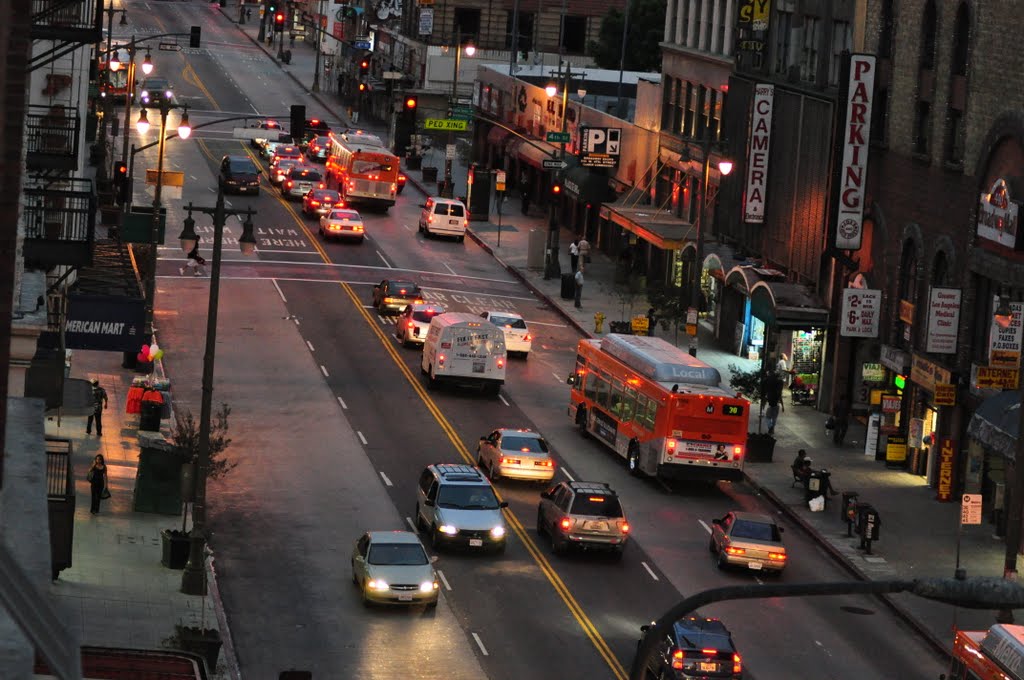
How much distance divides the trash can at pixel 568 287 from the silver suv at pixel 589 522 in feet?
110

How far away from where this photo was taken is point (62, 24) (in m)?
30.5

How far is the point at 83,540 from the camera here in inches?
1606

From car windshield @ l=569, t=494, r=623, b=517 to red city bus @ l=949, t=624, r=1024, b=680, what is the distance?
11.8 m

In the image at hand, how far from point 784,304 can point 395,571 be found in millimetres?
25948

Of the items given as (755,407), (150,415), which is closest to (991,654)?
(150,415)

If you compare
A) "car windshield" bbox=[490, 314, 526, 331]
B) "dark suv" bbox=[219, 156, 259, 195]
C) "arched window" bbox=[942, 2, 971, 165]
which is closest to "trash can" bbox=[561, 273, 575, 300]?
"car windshield" bbox=[490, 314, 526, 331]

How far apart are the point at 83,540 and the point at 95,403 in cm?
961

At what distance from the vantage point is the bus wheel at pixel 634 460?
51.0 meters

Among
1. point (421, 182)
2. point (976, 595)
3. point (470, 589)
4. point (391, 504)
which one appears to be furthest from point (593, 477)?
point (421, 182)

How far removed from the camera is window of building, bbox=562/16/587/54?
144000mm

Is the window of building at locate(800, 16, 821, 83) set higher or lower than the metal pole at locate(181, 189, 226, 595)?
higher

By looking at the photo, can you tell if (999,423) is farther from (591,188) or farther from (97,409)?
(591,188)

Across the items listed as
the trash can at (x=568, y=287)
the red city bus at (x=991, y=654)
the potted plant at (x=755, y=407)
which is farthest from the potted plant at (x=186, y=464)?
the trash can at (x=568, y=287)

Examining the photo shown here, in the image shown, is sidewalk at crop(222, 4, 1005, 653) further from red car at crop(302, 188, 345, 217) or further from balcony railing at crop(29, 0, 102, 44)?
red car at crop(302, 188, 345, 217)
